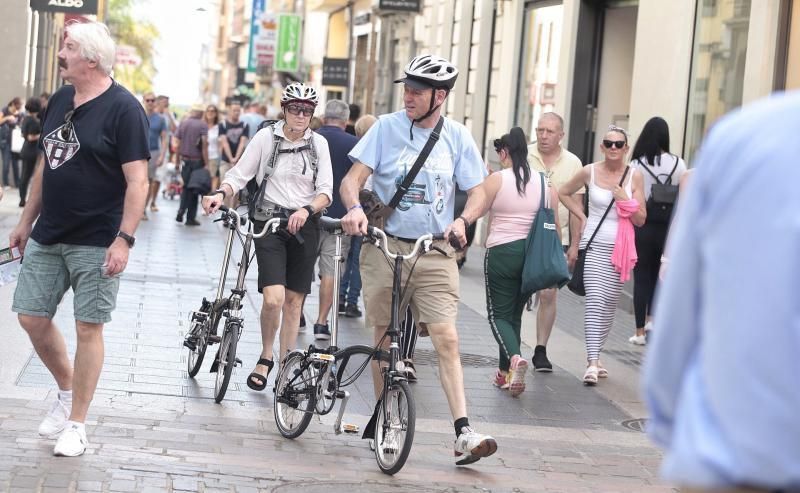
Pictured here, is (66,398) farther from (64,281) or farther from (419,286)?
(419,286)

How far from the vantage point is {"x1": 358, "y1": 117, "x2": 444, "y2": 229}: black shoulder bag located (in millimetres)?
6676

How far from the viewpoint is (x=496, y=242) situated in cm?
910

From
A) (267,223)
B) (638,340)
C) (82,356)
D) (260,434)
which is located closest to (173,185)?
(638,340)

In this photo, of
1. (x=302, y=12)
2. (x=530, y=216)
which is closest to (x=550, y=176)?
(x=530, y=216)

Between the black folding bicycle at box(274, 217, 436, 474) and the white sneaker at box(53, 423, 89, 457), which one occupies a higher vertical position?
the black folding bicycle at box(274, 217, 436, 474)

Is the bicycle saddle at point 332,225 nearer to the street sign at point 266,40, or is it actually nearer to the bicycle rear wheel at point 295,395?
the bicycle rear wheel at point 295,395

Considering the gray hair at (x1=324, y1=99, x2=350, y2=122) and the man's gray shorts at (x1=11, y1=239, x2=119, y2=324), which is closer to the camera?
the man's gray shorts at (x1=11, y1=239, x2=119, y2=324)

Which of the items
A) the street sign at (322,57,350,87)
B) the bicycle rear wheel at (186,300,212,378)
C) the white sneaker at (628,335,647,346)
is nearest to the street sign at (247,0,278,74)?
the street sign at (322,57,350,87)

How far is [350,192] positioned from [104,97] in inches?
50.2

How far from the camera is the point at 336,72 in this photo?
38.1 meters

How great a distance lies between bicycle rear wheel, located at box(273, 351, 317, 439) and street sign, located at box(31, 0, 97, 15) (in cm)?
1636

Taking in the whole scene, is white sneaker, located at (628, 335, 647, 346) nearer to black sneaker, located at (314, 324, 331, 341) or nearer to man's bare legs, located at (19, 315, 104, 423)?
black sneaker, located at (314, 324, 331, 341)

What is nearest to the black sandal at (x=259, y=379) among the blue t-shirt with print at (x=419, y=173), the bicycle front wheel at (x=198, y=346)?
the bicycle front wheel at (x=198, y=346)

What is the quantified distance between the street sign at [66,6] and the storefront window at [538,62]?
7.25 m
